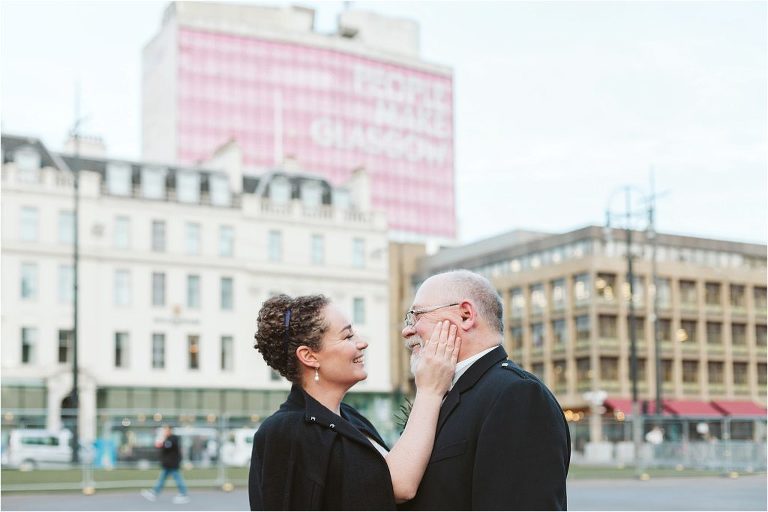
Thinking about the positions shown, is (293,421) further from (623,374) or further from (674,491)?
(623,374)

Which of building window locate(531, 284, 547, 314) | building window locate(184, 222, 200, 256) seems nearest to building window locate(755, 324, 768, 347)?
building window locate(531, 284, 547, 314)

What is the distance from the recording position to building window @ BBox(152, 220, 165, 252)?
6047cm

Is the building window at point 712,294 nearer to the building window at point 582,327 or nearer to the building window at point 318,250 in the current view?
the building window at point 582,327

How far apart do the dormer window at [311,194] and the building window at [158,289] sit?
33.3ft

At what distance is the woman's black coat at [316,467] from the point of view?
3941 millimetres

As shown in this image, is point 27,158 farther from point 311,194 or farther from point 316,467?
point 316,467

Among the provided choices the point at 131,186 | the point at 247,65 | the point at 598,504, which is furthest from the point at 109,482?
the point at 247,65

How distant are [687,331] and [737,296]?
132 inches

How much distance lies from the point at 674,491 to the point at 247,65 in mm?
81899

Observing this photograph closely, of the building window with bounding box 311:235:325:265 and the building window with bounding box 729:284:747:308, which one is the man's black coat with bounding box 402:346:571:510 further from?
the building window with bounding box 729:284:747:308

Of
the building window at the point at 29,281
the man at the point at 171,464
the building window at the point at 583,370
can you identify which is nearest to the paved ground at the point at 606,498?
the man at the point at 171,464

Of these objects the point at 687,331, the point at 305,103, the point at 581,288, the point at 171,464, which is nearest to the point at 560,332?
the point at 581,288

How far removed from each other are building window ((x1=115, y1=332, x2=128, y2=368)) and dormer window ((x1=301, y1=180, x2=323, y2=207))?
13746mm

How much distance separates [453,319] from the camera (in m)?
4.25
